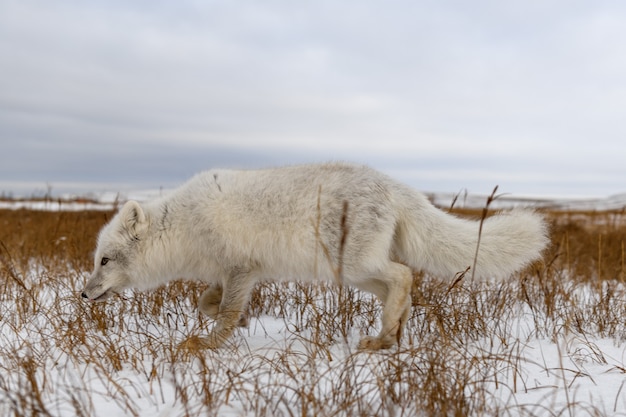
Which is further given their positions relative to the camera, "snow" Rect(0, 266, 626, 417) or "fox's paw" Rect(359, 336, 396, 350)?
"fox's paw" Rect(359, 336, 396, 350)

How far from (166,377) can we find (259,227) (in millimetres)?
1244

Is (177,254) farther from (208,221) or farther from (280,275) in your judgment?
(280,275)

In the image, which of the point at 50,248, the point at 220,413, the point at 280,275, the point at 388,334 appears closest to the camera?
the point at 220,413

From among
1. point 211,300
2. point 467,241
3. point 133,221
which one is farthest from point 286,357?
point 133,221

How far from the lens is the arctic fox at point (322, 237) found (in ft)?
11.1

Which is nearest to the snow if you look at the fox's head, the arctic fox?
the fox's head

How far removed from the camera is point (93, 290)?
3814 mm

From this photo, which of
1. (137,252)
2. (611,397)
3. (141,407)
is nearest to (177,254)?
(137,252)

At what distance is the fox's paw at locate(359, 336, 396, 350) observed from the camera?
325cm

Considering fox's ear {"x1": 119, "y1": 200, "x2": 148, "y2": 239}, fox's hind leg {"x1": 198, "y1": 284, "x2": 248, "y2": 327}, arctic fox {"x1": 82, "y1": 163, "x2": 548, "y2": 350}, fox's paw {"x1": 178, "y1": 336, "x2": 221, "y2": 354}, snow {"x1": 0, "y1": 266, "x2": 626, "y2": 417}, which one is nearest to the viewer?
snow {"x1": 0, "y1": 266, "x2": 626, "y2": 417}

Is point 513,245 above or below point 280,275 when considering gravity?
above

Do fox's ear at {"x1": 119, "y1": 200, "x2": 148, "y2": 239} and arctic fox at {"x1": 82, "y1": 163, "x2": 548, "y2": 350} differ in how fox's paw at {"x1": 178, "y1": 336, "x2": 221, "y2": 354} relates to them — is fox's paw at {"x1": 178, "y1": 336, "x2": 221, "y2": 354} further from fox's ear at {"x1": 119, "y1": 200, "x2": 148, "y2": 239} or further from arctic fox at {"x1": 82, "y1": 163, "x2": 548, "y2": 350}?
fox's ear at {"x1": 119, "y1": 200, "x2": 148, "y2": 239}

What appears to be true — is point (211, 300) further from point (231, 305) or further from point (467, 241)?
point (467, 241)

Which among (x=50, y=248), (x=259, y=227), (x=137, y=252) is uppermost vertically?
(x=259, y=227)
